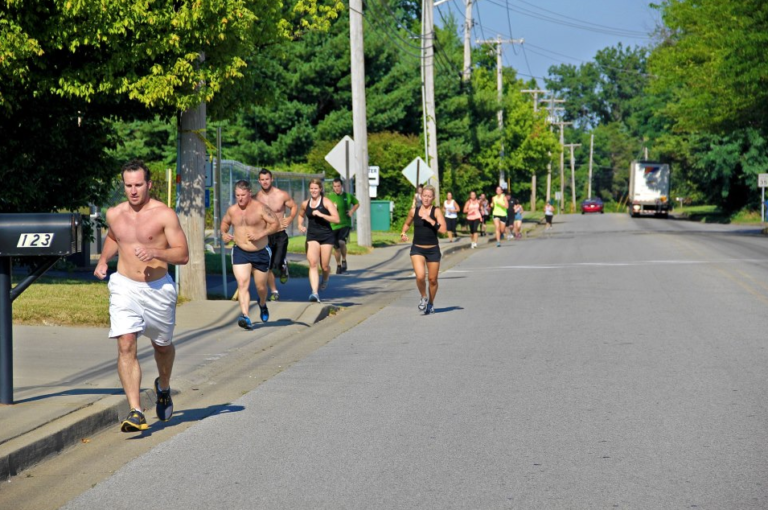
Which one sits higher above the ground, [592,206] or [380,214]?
[380,214]

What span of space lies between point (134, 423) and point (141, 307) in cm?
79

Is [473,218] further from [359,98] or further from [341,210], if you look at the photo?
[341,210]

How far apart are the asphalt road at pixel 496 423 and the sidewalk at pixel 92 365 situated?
0.63m

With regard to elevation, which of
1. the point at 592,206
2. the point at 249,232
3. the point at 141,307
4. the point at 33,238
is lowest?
the point at 592,206

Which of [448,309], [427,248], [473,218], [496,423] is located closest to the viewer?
[496,423]

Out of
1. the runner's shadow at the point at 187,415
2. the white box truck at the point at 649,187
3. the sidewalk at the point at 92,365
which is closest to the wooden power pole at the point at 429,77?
the sidewalk at the point at 92,365

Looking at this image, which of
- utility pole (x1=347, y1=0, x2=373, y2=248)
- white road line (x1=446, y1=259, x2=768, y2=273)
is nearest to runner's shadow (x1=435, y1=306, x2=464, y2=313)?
white road line (x1=446, y1=259, x2=768, y2=273)

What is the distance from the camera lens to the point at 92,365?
995cm

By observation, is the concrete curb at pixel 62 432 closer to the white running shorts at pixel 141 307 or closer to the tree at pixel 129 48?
the white running shorts at pixel 141 307

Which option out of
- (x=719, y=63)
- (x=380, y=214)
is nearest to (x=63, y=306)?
(x=380, y=214)

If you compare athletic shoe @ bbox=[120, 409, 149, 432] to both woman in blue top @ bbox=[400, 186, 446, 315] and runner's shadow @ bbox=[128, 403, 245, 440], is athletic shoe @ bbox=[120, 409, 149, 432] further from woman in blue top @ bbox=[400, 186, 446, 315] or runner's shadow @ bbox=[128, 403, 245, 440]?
woman in blue top @ bbox=[400, 186, 446, 315]

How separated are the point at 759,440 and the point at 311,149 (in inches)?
1636

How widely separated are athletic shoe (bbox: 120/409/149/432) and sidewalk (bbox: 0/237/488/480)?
32cm

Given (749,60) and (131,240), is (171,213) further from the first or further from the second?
(749,60)
